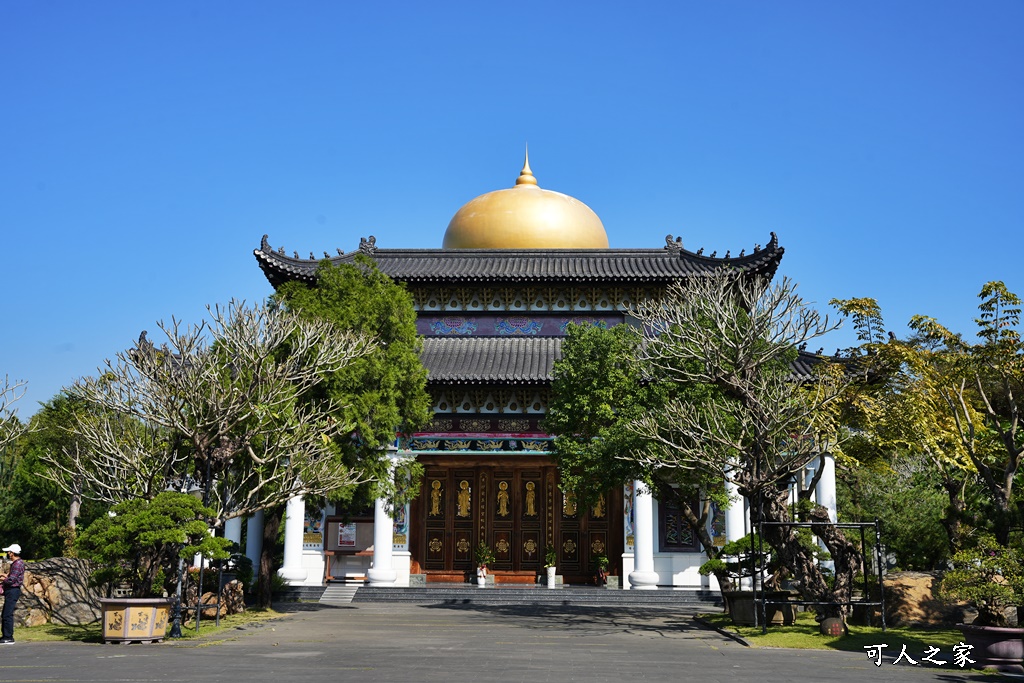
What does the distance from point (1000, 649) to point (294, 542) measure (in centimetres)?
2133

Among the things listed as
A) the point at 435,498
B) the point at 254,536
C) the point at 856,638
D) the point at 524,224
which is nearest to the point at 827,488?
the point at 435,498

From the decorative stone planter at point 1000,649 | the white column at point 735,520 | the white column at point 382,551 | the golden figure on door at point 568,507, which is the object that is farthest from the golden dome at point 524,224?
the decorative stone planter at point 1000,649

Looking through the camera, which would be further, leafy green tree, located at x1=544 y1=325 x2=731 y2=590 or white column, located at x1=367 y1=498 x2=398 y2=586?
white column, located at x1=367 y1=498 x2=398 y2=586

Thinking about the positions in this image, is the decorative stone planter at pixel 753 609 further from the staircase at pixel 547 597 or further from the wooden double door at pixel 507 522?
the wooden double door at pixel 507 522

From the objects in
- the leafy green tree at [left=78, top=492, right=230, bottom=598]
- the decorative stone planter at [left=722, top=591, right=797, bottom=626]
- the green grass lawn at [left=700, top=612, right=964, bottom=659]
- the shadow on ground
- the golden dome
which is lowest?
the shadow on ground

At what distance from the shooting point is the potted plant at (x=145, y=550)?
653 inches

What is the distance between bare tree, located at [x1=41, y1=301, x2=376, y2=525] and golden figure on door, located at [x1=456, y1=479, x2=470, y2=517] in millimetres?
10689

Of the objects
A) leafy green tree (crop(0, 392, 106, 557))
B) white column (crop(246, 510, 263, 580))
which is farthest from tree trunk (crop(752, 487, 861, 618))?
leafy green tree (crop(0, 392, 106, 557))

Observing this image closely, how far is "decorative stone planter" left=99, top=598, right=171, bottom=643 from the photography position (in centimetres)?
1652

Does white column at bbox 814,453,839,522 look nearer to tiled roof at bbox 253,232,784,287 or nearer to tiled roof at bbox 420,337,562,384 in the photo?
tiled roof at bbox 253,232,784,287

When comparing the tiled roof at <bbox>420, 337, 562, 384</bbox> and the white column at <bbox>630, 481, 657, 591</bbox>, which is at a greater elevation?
the tiled roof at <bbox>420, 337, 562, 384</bbox>

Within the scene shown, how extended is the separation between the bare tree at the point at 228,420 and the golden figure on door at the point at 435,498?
10.5 meters

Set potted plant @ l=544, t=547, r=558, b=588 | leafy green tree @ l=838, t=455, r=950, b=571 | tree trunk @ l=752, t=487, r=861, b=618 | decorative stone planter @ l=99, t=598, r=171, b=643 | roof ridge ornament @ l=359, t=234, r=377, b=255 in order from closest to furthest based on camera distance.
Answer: decorative stone planter @ l=99, t=598, r=171, b=643 < tree trunk @ l=752, t=487, r=861, b=618 < leafy green tree @ l=838, t=455, r=950, b=571 < potted plant @ l=544, t=547, r=558, b=588 < roof ridge ornament @ l=359, t=234, r=377, b=255

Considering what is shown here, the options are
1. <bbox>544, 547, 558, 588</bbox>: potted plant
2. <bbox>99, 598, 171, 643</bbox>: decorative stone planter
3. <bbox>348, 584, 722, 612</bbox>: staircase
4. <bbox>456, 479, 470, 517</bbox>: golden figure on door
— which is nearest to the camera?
<bbox>99, 598, 171, 643</bbox>: decorative stone planter
